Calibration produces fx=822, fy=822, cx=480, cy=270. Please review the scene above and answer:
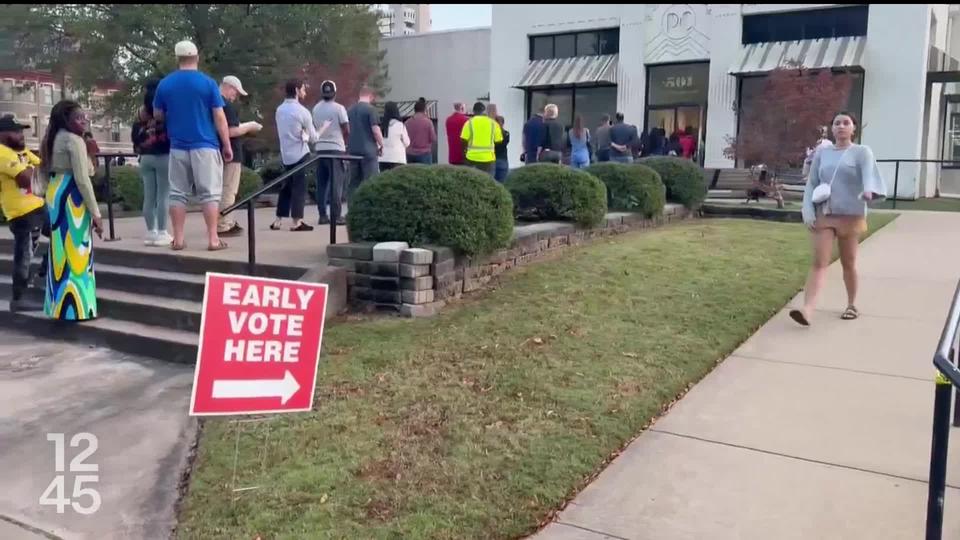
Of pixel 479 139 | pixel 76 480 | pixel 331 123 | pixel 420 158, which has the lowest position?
pixel 76 480

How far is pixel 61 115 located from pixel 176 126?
3.01 feet

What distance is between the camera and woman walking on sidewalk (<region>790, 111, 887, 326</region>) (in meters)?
6.43

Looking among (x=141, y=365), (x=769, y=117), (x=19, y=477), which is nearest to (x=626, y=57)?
(x=769, y=117)

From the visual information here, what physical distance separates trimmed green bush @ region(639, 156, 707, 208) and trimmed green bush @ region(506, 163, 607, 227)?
3.76m

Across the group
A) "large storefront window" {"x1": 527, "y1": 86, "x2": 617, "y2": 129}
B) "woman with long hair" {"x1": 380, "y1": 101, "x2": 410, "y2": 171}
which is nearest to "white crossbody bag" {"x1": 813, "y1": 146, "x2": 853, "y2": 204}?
"woman with long hair" {"x1": 380, "y1": 101, "x2": 410, "y2": 171}

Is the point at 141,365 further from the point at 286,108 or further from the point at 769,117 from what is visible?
the point at 769,117

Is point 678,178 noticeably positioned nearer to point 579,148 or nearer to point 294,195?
point 579,148

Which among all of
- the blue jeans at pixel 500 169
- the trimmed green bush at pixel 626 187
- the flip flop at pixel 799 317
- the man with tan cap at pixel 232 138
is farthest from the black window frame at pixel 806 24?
the man with tan cap at pixel 232 138

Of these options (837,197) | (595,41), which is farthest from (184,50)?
(595,41)

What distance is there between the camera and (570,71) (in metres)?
26.6

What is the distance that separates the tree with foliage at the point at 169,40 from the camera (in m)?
20.9

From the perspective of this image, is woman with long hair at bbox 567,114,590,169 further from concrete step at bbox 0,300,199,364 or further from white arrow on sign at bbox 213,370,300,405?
white arrow on sign at bbox 213,370,300,405

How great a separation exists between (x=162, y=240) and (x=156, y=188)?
55 centimetres

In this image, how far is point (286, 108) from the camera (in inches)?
351
